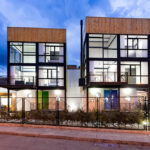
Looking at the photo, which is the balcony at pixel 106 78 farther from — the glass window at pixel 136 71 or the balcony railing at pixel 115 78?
the glass window at pixel 136 71

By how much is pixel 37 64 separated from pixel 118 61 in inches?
395

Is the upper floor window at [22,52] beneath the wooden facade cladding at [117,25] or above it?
beneath

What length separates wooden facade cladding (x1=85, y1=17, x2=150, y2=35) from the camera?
14.8 meters

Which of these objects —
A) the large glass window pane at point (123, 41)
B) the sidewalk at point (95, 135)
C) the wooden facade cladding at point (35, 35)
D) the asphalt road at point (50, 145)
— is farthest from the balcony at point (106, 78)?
the asphalt road at point (50, 145)

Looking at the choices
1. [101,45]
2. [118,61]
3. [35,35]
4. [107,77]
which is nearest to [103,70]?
[107,77]

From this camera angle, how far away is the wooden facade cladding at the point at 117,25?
1482cm

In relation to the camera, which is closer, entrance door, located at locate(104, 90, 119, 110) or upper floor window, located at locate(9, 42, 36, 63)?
entrance door, located at locate(104, 90, 119, 110)

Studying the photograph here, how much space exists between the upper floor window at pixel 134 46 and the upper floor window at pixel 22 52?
36.5 ft

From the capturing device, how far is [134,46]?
16062mm

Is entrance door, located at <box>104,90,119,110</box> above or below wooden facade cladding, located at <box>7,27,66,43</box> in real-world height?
below

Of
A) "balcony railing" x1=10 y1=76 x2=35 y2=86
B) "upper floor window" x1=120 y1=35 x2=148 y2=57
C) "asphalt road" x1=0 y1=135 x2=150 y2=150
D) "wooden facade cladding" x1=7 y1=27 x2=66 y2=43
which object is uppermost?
"wooden facade cladding" x1=7 y1=27 x2=66 y2=43

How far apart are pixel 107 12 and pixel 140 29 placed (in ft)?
570

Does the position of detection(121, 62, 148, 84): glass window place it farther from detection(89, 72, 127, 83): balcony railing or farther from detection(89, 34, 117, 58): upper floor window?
detection(89, 34, 117, 58): upper floor window

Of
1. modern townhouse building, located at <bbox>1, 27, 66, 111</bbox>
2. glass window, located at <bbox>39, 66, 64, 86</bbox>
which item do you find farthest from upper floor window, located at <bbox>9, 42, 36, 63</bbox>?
glass window, located at <bbox>39, 66, 64, 86</bbox>
